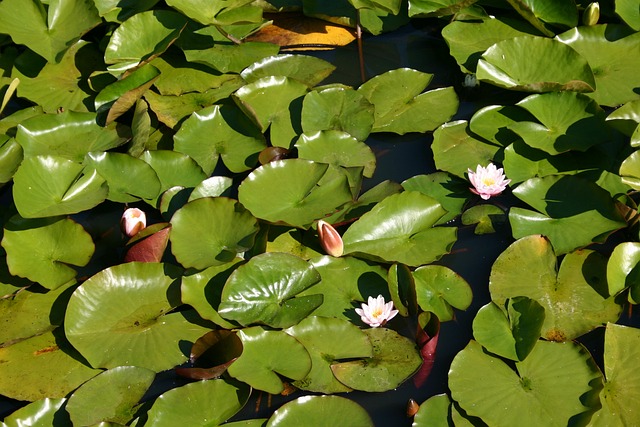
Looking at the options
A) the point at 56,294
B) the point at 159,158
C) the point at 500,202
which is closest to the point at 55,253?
the point at 56,294

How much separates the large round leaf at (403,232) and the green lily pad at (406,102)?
0.59m

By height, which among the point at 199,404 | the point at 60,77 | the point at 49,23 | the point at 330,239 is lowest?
the point at 199,404

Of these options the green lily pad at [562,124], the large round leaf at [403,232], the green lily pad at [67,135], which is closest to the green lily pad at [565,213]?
the green lily pad at [562,124]

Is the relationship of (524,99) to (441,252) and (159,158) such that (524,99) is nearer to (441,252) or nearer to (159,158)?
(441,252)

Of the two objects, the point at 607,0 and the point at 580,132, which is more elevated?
the point at 607,0

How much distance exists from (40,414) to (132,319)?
460 millimetres

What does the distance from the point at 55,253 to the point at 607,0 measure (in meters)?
3.18

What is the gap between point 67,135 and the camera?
3.33 metres

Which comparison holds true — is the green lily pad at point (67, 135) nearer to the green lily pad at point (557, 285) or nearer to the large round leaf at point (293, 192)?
the large round leaf at point (293, 192)

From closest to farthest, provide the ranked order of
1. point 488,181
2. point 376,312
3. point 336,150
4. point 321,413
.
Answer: point 321,413 → point 376,312 → point 488,181 → point 336,150

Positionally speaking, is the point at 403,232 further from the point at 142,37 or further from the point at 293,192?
the point at 142,37

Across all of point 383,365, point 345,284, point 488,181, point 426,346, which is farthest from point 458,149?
point 383,365

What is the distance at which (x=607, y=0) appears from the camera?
3.83 m

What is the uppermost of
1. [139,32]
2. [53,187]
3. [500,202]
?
[139,32]
